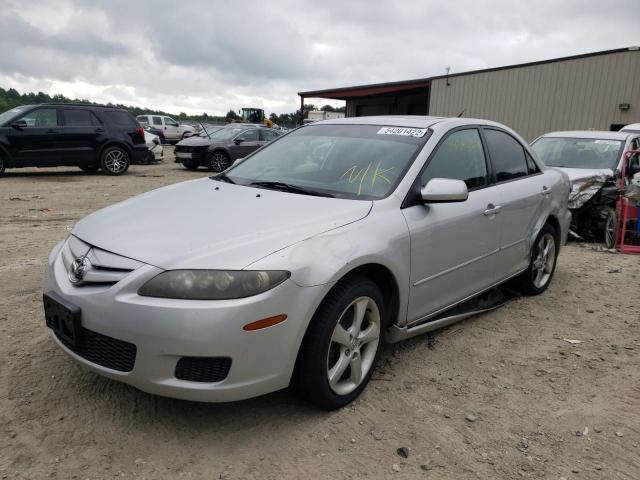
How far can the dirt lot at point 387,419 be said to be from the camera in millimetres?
2369

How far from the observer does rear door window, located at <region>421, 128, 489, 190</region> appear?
11.2 ft

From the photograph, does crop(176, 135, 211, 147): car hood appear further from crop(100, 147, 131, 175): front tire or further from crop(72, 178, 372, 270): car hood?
crop(72, 178, 372, 270): car hood

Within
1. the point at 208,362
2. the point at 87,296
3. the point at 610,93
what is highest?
the point at 610,93

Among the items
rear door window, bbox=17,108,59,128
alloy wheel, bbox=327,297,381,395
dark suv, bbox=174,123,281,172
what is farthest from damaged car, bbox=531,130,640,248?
rear door window, bbox=17,108,59,128

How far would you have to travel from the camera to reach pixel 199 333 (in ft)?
7.31

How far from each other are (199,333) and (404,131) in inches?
82.2

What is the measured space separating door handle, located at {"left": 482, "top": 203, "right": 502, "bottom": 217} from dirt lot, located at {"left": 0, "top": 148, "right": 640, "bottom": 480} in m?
0.91

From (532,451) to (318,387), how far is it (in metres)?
1.08

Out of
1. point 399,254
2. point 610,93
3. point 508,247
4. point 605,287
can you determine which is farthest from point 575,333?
point 610,93

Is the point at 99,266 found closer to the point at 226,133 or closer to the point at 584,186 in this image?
the point at 584,186

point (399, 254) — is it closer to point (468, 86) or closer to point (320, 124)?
point (320, 124)

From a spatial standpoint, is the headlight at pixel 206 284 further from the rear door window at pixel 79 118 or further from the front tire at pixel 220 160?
the front tire at pixel 220 160

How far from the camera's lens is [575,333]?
13.2 feet

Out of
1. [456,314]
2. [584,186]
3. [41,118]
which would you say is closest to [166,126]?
[41,118]
